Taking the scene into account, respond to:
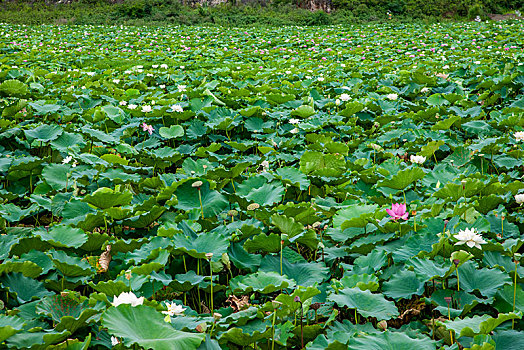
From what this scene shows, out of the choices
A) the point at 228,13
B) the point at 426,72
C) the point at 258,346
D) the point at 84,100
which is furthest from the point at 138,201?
the point at 228,13

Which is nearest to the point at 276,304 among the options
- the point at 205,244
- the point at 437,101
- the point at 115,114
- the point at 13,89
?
the point at 205,244

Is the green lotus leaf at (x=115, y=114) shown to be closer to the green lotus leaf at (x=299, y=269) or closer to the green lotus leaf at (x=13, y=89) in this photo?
the green lotus leaf at (x=13, y=89)

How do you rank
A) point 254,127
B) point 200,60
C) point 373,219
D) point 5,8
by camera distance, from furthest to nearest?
point 5,8 < point 200,60 < point 254,127 < point 373,219

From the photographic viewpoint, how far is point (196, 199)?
187 centimetres

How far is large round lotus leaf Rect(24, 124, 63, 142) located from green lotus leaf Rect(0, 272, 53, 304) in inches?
50.4

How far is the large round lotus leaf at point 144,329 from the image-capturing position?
2.97 feet

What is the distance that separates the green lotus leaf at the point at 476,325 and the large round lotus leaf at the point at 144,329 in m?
0.63

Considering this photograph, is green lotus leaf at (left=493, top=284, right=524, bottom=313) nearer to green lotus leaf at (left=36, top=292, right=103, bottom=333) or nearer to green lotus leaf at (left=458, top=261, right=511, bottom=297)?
green lotus leaf at (left=458, top=261, right=511, bottom=297)

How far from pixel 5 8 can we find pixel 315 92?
57.8ft

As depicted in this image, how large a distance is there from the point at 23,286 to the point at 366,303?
1054 millimetres

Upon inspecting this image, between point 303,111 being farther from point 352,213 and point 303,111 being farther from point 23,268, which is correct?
point 23,268

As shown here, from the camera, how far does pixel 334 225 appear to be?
5.52 ft

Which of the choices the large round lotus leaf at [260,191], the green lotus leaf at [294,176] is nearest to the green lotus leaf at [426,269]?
the large round lotus leaf at [260,191]

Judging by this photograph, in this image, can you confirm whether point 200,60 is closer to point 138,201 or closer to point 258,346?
point 138,201
